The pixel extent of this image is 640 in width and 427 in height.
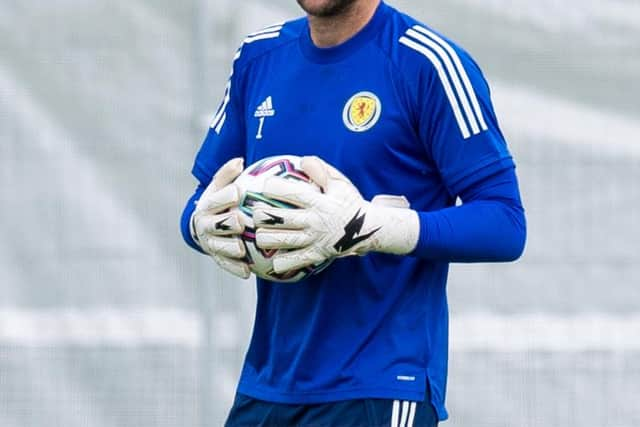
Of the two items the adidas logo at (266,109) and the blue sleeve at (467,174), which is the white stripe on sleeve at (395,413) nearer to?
the blue sleeve at (467,174)

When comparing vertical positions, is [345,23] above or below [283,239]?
above

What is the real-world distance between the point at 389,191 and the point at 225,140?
43cm

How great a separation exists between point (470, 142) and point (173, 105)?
53.0 inches

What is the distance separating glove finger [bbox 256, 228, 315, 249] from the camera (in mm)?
2061

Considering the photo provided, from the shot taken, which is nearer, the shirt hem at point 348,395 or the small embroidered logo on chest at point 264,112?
the shirt hem at point 348,395

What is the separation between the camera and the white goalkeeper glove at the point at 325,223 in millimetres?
2053

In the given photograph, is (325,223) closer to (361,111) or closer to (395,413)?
(361,111)

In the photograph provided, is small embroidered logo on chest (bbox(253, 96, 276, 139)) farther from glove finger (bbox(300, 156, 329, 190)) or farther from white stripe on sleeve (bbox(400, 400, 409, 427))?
white stripe on sleeve (bbox(400, 400, 409, 427))

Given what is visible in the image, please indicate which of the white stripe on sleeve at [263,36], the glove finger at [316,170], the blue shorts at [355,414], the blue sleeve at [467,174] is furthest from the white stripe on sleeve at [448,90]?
the blue shorts at [355,414]

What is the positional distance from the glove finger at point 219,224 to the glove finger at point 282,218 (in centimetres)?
5

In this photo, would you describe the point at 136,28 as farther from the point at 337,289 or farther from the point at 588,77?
the point at 337,289

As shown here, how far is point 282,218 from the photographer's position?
2.06 metres

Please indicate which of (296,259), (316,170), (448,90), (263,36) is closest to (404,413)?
(296,259)

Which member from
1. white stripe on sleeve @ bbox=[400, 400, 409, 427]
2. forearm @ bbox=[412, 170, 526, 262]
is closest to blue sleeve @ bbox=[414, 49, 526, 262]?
forearm @ bbox=[412, 170, 526, 262]
